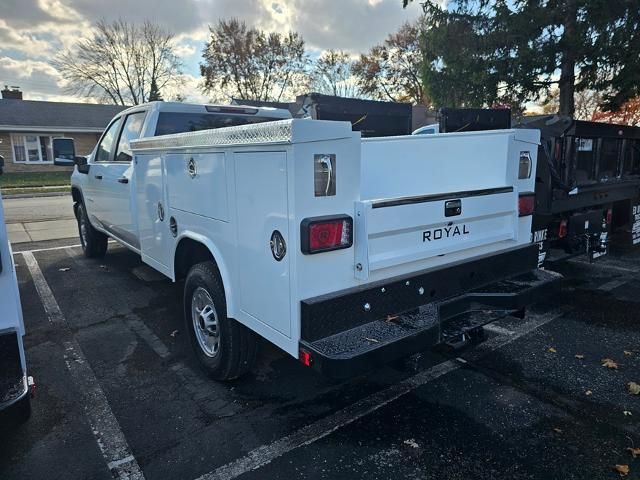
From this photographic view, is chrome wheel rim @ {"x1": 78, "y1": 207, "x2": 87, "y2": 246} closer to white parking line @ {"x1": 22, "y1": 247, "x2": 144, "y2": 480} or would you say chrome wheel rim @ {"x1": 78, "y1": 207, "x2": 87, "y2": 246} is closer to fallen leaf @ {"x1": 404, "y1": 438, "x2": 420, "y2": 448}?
white parking line @ {"x1": 22, "y1": 247, "x2": 144, "y2": 480}

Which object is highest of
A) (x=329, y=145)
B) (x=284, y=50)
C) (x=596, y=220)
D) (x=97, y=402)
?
(x=284, y=50)

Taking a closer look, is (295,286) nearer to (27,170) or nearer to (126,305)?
(126,305)

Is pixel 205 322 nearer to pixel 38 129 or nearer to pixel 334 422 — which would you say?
pixel 334 422

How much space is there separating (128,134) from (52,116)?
3118cm

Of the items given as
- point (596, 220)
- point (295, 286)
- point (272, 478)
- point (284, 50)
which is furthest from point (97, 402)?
point (284, 50)

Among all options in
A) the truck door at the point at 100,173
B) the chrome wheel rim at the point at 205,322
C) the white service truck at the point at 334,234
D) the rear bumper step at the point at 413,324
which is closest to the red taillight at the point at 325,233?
the white service truck at the point at 334,234

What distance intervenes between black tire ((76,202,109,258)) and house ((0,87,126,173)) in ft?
83.9

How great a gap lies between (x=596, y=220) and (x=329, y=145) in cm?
470

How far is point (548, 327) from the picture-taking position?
4.53 m

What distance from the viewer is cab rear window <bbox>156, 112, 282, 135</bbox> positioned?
488 centimetres

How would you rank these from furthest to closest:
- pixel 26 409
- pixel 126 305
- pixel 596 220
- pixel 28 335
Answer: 1. pixel 596 220
2. pixel 126 305
3. pixel 28 335
4. pixel 26 409

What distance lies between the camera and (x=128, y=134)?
5.34m

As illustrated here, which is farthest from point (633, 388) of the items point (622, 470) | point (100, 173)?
point (100, 173)

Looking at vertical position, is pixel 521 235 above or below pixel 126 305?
above
